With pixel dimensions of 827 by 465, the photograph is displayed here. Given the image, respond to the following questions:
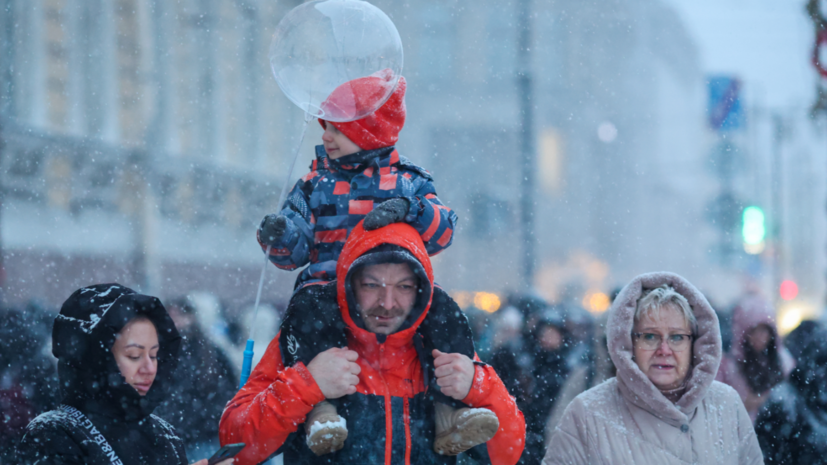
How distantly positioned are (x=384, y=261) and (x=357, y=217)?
367 mm

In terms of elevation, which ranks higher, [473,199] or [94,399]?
[473,199]

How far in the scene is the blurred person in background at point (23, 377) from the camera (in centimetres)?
450

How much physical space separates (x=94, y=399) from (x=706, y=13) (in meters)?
72.8

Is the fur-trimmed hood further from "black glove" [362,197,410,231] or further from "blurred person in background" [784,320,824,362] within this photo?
"blurred person in background" [784,320,824,362]

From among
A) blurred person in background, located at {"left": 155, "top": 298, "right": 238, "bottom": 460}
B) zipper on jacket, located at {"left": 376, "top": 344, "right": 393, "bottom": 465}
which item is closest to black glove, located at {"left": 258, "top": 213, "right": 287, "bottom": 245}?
zipper on jacket, located at {"left": 376, "top": 344, "right": 393, "bottom": 465}

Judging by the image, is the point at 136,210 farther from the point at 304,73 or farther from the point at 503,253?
the point at 503,253

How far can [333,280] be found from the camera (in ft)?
8.09

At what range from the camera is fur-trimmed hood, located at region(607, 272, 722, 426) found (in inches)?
102

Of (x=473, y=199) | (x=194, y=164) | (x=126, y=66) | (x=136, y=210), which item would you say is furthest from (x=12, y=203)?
(x=473, y=199)

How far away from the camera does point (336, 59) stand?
2.48 metres

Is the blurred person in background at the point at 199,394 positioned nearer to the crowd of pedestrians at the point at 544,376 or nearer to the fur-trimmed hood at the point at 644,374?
the crowd of pedestrians at the point at 544,376

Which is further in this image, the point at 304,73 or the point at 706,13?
the point at 706,13

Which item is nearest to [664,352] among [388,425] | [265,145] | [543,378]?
[388,425]

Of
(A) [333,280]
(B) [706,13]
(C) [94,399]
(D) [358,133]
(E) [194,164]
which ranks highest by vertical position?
(B) [706,13]
